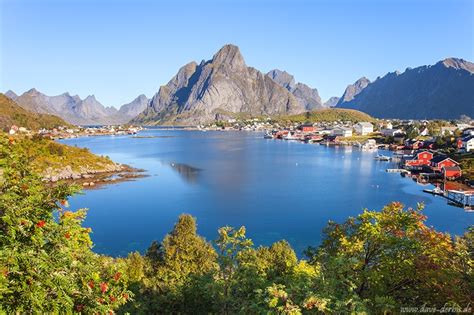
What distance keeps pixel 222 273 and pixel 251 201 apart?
2489 centimetres

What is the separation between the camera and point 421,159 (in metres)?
50.7

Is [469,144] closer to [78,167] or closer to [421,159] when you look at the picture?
[421,159]

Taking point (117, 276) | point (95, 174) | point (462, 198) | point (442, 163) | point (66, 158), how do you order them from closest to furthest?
point (117, 276), point (462, 198), point (442, 163), point (95, 174), point (66, 158)

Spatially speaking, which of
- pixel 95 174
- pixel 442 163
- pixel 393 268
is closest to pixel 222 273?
pixel 393 268

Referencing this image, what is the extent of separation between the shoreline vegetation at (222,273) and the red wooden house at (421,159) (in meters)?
47.2

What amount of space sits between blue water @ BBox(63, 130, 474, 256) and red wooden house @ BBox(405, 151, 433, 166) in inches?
173

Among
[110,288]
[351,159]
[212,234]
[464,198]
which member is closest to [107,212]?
[212,234]

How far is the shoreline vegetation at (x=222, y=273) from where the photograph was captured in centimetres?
402

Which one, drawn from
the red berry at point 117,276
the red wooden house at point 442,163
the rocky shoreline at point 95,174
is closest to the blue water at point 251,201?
the rocky shoreline at point 95,174

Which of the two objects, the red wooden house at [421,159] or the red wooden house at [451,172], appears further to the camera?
the red wooden house at [421,159]

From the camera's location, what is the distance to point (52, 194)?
185 inches

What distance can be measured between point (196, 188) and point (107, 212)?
448 inches

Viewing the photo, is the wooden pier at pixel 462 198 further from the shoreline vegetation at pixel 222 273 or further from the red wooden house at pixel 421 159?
the shoreline vegetation at pixel 222 273

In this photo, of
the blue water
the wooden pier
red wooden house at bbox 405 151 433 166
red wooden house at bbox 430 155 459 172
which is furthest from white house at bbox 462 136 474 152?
the wooden pier
